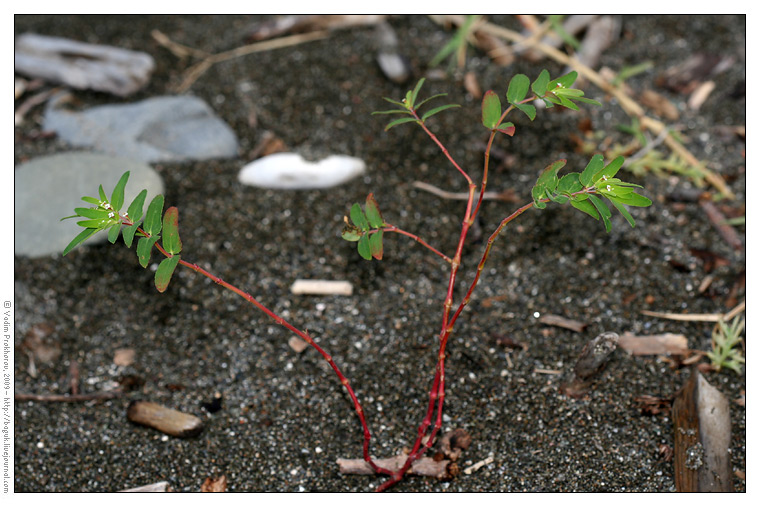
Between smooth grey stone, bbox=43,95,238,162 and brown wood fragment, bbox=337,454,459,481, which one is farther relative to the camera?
smooth grey stone, bbox=43,95,238,162

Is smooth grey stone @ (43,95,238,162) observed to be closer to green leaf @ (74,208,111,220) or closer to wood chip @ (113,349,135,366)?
wood chip @ (113,349,135,366)

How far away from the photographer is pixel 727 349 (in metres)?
2.02

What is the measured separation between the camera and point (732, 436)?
6.27 ft

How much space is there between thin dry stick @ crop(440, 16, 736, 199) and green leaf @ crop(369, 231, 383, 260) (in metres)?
1.62

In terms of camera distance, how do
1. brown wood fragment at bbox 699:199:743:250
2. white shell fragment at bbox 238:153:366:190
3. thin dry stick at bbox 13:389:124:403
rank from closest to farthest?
thin dry stick at bbox 13:389:124:403 < brown wood fragment at bbox 699:199:743:250 < white shell fragment at bbox 238:153:366:190

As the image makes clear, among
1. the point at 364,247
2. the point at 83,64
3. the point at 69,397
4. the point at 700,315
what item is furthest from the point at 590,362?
the point at 83,64

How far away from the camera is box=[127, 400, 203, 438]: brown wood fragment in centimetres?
196

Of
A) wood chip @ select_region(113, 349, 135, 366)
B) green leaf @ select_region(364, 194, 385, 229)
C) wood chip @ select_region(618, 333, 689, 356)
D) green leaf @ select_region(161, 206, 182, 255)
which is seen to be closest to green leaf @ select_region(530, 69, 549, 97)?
green leaf @ select_region(364, 194, 385, 229)

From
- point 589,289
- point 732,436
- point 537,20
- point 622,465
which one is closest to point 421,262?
point 589,289

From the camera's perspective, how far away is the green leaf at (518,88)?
4.95 ft

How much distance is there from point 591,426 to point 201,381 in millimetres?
1160

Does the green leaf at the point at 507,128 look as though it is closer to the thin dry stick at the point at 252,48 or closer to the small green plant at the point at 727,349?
the small green plant at the point at 727,349

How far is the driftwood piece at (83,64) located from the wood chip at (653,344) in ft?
7.47

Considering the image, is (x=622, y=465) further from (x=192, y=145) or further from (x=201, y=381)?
(x=192, y=145)
